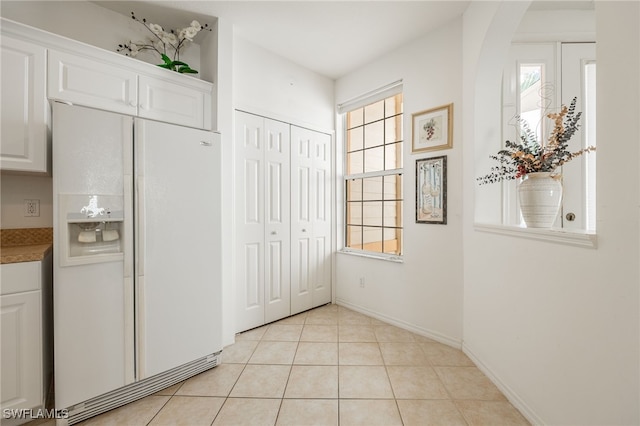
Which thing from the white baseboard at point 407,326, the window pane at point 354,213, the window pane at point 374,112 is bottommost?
the white baseboard at point 407,326

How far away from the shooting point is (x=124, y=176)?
62.2 inches

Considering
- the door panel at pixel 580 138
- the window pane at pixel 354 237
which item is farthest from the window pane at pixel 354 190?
the door panel at pixel 580 138

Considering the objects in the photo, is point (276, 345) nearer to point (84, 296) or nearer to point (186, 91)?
point (84, 296)

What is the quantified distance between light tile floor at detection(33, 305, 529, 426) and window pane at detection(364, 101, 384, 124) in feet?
→ 7.90

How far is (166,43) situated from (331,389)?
299 centimetres

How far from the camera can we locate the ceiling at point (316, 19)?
6.82 ft

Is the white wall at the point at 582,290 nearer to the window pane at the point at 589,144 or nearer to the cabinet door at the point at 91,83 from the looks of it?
the window pane at the point at 589,144

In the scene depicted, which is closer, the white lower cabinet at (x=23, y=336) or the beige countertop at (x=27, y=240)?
the white lower cabinet at (x=23, y=336)

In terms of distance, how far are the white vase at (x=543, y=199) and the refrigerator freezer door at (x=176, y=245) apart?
209 cm

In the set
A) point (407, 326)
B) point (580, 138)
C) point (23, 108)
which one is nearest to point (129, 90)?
point (23, 108)

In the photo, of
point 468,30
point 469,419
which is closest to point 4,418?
point 469,419

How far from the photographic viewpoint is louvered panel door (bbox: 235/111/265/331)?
2.50m

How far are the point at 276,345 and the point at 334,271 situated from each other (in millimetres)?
1265

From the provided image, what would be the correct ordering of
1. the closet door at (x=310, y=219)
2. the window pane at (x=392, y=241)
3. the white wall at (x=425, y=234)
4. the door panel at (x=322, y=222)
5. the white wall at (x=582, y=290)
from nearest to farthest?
1. the white wall at (x=582, y=290)
2. the white wall at (x=425, y=234)
3. the window pane at (x=392, y=241)
4. the closet door at (x=310, y=219)
5. the door panel at (x=322, y=222)
